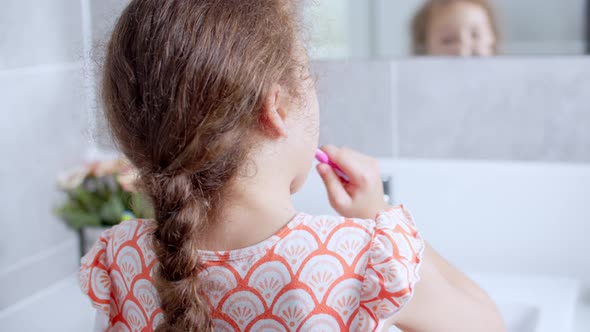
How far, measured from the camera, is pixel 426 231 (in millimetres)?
1212

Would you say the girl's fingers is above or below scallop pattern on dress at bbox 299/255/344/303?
above

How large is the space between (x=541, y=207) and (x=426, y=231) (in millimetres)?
186

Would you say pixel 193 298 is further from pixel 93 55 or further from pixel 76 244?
pixel 76 244

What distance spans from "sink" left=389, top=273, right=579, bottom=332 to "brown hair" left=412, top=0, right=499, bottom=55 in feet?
1.23

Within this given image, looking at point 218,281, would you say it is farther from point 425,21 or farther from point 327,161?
point 425,21

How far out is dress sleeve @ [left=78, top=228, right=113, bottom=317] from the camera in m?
0.78

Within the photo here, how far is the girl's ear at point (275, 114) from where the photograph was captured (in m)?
0.66

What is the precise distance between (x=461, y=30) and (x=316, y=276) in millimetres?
605

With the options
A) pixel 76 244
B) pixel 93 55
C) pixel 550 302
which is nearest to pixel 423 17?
pixel 550 302

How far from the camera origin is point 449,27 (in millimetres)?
1139

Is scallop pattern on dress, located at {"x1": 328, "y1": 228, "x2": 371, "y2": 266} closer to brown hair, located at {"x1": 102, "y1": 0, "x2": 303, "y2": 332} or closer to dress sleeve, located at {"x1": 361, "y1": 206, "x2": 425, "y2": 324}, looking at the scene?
dress sleeve, located at {"x1": 361, "y1": 206, "x2": 425, "y2": 324}

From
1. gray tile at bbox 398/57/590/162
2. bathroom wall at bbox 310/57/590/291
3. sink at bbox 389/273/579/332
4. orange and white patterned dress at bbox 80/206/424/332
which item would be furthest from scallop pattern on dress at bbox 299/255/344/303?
gray tile at bbox 398/57/590/162

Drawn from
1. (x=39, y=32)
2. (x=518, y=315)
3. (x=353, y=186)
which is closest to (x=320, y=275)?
(x=353, y=186)

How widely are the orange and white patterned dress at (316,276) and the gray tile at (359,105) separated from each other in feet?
1.73
